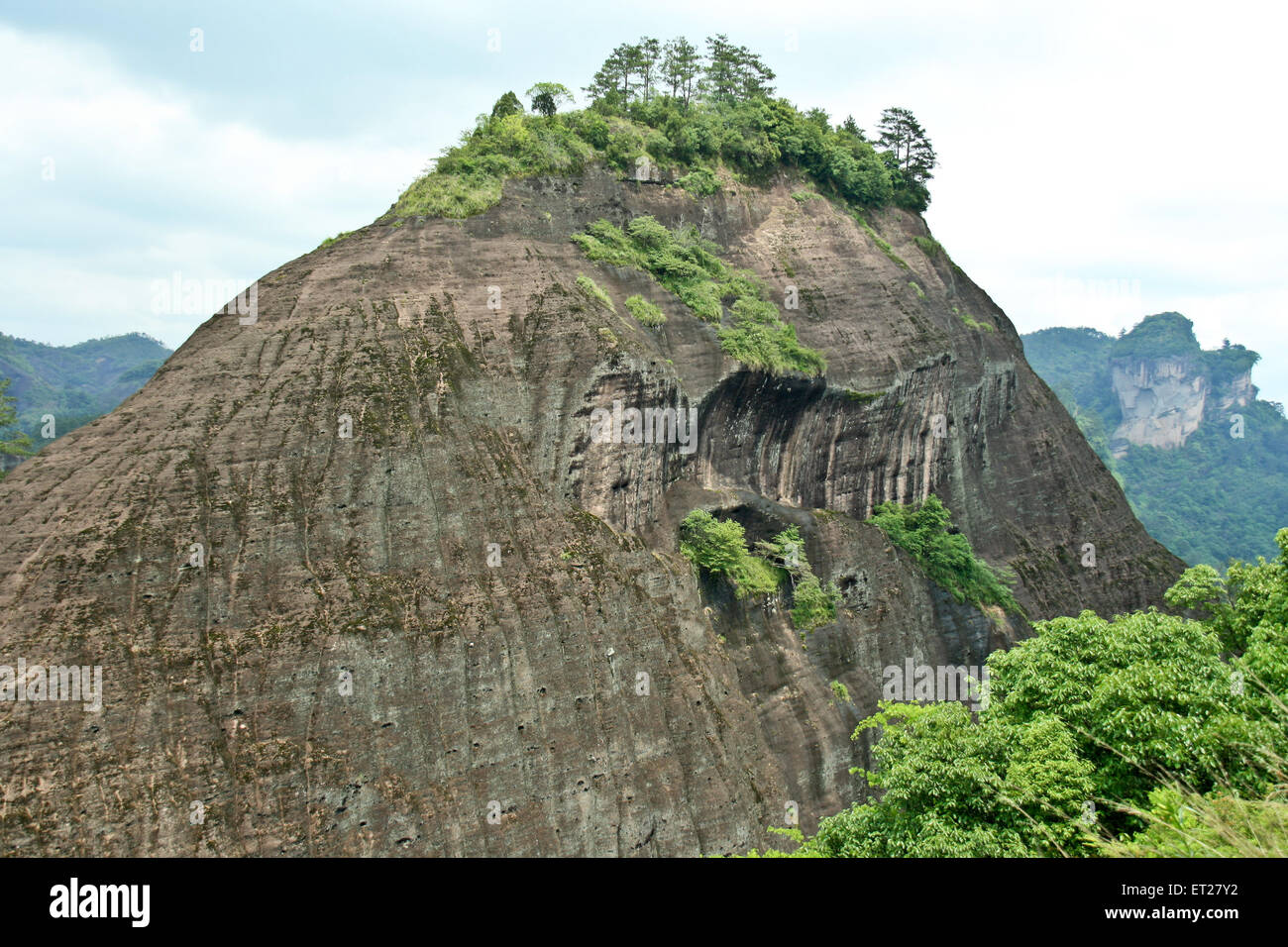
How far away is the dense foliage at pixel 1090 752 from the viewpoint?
9.01 meters

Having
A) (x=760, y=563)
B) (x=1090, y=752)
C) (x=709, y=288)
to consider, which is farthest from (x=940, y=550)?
(x=1090, y=752)

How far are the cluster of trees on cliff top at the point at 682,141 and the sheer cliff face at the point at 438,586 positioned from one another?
1026 mm

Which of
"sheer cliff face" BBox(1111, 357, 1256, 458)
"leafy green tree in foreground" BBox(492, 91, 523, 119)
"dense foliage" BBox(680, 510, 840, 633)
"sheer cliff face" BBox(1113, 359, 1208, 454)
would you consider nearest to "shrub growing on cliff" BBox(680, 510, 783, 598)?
"dense foliage" BBox(680, 510, 840, 633)

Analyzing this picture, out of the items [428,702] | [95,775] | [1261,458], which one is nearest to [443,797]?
[428,702]

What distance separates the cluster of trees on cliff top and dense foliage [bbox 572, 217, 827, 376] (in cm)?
263

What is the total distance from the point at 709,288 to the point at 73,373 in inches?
5813

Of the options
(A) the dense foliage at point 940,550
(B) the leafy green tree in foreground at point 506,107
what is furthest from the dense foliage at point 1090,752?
(B) the leafy green tree in foreground at point 506,107

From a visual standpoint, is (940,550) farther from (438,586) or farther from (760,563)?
(438,586)

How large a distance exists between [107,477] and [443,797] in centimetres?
870

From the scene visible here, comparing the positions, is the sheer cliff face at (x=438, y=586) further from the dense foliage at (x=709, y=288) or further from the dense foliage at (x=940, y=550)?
the dense foliage at (x=940, y=550)

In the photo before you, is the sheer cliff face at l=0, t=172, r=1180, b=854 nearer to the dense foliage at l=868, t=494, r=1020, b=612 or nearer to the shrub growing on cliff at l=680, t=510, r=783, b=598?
the shrub growing on cliff at l=680, t=510, r=783, b=598

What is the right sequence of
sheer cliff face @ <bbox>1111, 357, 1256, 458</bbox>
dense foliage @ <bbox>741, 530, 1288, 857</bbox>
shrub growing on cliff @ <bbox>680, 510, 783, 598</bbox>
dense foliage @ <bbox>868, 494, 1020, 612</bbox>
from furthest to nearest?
sheer cliff face @ <bbox>1111, 357, 1256, 458</bbox> → dense foliage @ <bbox>868, 494, 1020, 612</bbox> → shrub growing on cliff @ <bbox>680, 510, 783, 598</bbox> → dense foliage @ <bbox>741, 530, 1288, 857</bbox>

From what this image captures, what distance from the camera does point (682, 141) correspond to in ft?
92.9

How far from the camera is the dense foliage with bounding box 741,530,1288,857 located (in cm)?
901
